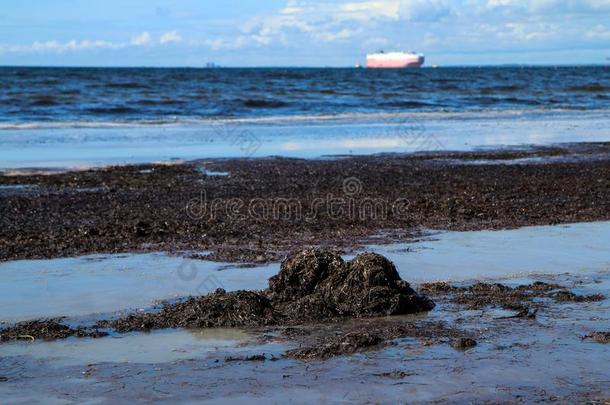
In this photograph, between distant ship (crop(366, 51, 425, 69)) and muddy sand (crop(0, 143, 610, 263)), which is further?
distant ship (crop(366, 51, 425, 69))

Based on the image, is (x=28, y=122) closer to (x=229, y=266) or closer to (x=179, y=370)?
(x=229, y=266)

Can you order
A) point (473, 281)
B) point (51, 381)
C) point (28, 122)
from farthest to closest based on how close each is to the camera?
1. point (28, 122)
2. point (473, 281)
3. point (51, 381)

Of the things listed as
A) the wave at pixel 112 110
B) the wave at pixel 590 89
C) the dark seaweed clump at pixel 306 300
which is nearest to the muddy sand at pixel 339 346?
the dark seaweed clump at pixel 306 300

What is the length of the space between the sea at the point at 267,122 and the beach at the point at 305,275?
1.64 feet

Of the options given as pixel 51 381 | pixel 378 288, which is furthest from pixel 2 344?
pixel 378 288

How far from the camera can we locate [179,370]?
5516 millimetres

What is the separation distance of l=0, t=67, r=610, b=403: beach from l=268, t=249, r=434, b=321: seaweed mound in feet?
0.04

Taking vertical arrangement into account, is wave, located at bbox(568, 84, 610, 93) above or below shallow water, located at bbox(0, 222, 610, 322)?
below

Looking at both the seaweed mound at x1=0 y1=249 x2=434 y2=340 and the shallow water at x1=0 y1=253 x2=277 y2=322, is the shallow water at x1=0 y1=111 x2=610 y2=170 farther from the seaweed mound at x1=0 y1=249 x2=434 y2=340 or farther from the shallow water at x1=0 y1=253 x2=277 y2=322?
the seaweed mound at x1=0 y1=249 x2=434 y2=340

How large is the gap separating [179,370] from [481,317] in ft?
7.61

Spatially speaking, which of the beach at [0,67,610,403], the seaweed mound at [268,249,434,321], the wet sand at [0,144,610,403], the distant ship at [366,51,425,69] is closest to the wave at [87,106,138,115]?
the beach at [0,67,610,403]

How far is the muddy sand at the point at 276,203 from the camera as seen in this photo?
9.88m

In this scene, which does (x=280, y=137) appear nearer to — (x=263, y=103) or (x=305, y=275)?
(x=263, y=103)

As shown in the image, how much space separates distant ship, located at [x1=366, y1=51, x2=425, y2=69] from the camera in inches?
6457
